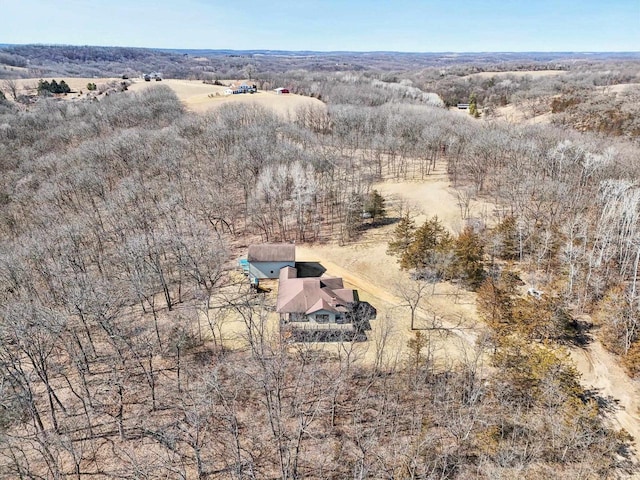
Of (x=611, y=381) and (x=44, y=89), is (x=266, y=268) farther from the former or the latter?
(x=44, y=89)

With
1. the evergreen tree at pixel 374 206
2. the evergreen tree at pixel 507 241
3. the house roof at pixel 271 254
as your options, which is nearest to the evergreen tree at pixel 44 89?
Answer: the house roof at pixel 271 254

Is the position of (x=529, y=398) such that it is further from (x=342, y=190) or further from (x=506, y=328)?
(x=342, y=190)

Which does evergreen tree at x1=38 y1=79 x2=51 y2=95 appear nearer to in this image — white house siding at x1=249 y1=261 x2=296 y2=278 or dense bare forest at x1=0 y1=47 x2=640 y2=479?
dense bare forest at x1=0 y1=47 x2=640 y2=479

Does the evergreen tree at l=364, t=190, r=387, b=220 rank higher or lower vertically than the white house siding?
higher

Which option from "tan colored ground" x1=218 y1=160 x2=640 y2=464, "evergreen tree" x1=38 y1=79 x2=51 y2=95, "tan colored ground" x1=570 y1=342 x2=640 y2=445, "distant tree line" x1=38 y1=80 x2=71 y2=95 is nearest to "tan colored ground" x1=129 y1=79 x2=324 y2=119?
"distant tree line" x1=38 y1=80 x2=71 y2=95

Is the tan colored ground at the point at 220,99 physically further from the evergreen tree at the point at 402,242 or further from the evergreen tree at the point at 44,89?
the evergreen tree at the point at 402,242

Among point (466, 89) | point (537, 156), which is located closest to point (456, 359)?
point (537, 156)

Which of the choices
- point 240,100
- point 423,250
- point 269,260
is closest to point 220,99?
point 240,100
